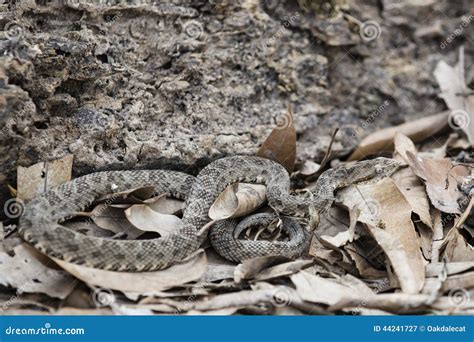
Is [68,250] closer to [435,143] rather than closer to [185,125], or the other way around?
[185,125]

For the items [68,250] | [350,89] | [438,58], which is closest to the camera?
[68,250]

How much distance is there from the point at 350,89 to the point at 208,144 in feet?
11.6

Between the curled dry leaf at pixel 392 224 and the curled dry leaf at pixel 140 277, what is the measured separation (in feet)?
6.78

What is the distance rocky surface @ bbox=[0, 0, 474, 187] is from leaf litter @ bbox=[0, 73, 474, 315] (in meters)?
0.60

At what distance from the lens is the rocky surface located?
283 inches

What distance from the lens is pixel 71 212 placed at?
22.7ft

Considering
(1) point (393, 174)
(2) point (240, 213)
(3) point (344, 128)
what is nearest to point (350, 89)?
(3) point (344, 128)

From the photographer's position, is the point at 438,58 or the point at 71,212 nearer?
the point at 71,212

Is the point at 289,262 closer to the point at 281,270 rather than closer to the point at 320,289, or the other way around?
the point at 281,270

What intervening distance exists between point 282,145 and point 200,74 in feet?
5.21
